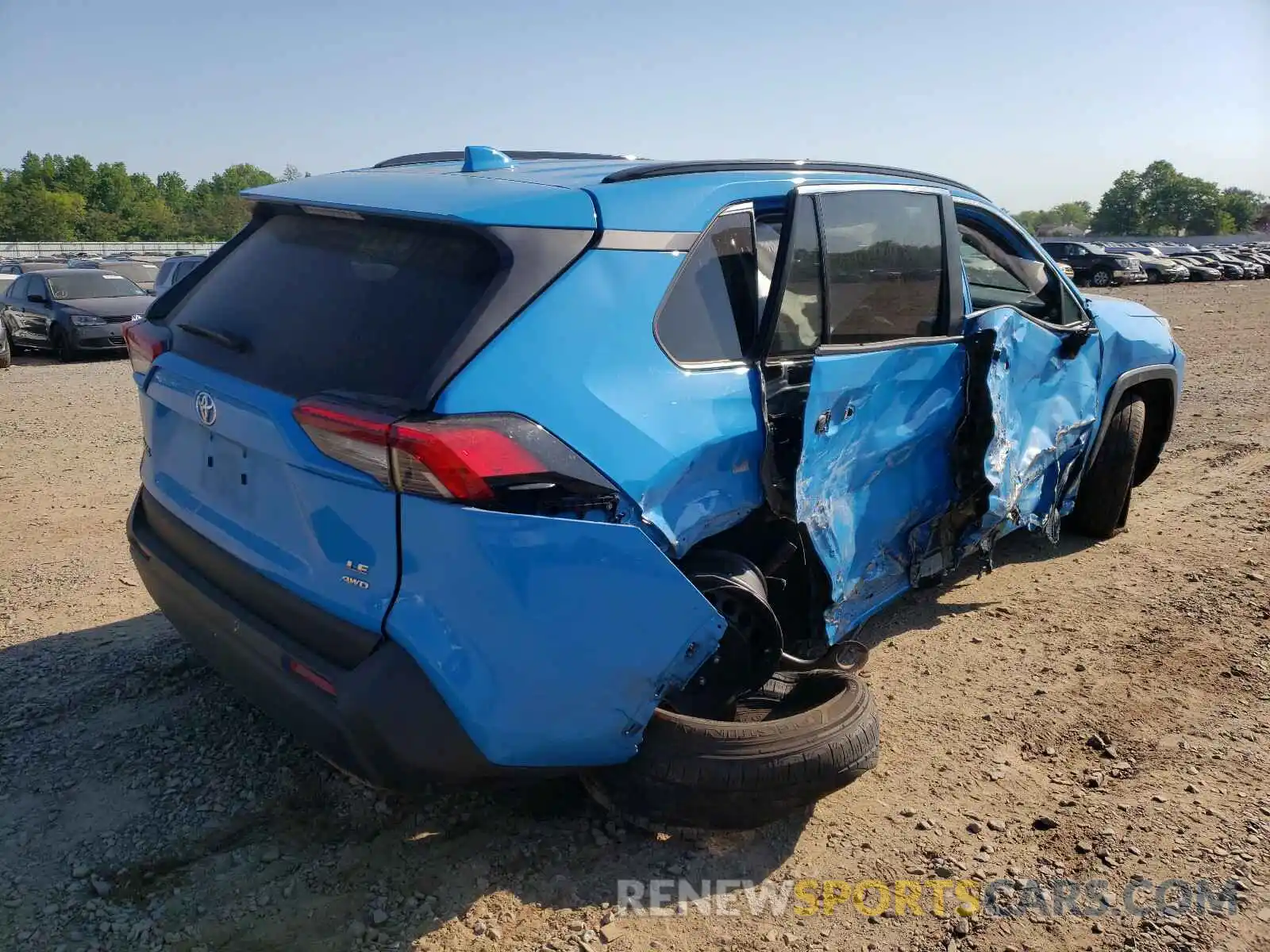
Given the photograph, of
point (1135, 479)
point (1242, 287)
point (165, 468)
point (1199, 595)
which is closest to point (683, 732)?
point (165, 468)

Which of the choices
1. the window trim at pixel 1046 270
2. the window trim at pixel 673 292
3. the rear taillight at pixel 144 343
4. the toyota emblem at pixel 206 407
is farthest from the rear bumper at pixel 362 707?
the window trim at pixel 1046 270

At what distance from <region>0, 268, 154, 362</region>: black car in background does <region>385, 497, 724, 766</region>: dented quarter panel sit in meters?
14.3

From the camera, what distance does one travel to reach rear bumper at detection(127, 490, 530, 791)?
226 cm

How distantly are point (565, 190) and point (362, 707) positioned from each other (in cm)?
145

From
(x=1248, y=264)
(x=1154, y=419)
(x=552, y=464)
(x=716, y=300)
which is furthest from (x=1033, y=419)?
(x=1248, y=264)

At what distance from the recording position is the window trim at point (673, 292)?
2602 mm

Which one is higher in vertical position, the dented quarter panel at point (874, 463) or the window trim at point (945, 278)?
the window trim at point (945, 278)

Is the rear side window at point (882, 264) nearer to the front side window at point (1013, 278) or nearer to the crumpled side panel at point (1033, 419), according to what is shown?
the crumpled side panel at point (1033, 419)

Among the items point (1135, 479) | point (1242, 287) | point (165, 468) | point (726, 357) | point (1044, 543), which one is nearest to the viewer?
point (726, 357)

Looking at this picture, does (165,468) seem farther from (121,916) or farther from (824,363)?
(824,363)

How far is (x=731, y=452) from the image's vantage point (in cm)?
273

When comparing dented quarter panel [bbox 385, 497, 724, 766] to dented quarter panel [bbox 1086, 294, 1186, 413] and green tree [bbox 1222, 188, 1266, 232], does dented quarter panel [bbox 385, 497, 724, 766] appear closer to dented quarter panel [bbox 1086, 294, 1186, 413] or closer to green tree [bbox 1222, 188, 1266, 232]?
dented quarter panel [bbox 1086, 294, 1186, 413]

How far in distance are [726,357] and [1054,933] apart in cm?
184

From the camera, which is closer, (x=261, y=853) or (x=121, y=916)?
(x=121, y=916)
